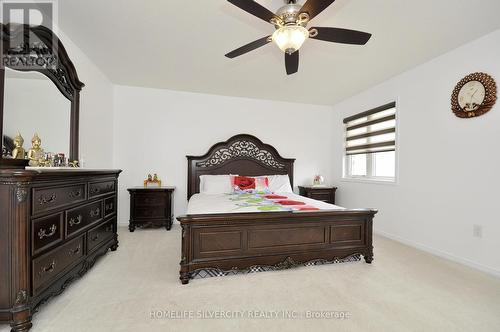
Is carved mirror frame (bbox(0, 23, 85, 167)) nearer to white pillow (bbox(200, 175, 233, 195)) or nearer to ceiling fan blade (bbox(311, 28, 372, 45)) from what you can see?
white pillow (bbox(200, 175, 233, 195))

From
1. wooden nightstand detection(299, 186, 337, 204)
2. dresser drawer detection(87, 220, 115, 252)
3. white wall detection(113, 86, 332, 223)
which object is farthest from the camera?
wooden nightstand detection(299, 186, 337, 204)

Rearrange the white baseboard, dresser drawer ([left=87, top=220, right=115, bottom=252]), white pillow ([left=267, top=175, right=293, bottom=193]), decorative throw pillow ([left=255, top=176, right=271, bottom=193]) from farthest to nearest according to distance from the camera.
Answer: white pillow ([left=267, top=175, right=293, bottom=193]), decorative throw pillow ([left=255, top=176, right=271, bottom=193]), the white baseboard, dresser drawer ([left=87, top=220, right=115, bottom=252])

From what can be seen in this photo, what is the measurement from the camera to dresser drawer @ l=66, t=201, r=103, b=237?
1.80 meters

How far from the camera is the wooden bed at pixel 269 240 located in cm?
201

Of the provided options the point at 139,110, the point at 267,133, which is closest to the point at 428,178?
the point at 267,133

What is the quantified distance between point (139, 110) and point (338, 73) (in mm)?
3356

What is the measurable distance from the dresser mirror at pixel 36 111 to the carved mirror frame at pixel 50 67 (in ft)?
0.17

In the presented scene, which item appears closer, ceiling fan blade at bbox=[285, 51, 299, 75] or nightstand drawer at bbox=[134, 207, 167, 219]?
ceiling fan blade at bbox=[285, 51, 299, 75]

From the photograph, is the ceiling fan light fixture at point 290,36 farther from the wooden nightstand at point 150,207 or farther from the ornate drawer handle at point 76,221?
the wooden nightstand at point 150,207

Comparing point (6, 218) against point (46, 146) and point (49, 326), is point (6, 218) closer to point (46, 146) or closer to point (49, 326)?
point (49, 326)

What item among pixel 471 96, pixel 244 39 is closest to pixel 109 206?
pixel 244 39

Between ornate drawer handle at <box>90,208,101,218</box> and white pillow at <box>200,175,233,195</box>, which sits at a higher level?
white pillow at <box>200,175,233,195</box>

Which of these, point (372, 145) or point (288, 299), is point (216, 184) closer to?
point (288, 299)

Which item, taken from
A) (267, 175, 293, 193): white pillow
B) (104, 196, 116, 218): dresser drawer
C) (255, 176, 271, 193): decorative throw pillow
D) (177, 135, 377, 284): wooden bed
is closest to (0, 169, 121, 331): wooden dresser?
(104, 196, 116, 218): dresser drawer
